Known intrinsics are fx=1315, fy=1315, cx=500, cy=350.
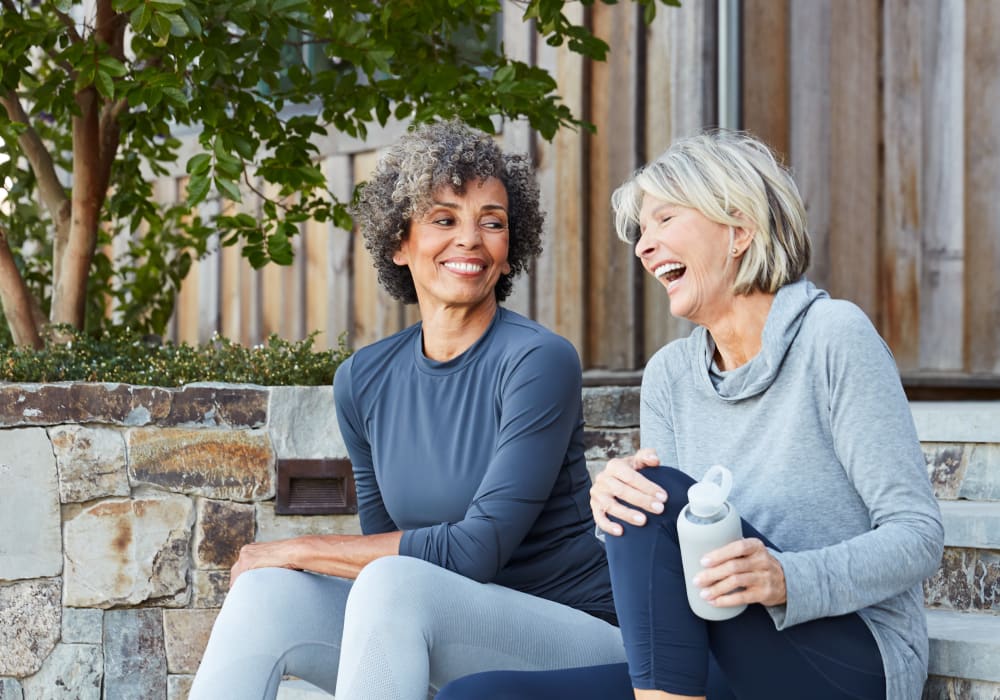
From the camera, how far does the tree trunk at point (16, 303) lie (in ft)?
12.0

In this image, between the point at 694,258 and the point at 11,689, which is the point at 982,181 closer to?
the point at 694,258

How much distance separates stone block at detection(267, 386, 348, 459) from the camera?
113 inches

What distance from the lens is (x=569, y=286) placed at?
15.2ft

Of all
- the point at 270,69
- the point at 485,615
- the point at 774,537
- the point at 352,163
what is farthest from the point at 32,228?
the point at 774,537

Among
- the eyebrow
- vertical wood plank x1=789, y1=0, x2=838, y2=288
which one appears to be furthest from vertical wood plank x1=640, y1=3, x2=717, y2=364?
the eyebrow

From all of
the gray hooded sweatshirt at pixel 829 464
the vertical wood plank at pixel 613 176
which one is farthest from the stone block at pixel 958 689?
the vertical wood plank at pixel 613 176

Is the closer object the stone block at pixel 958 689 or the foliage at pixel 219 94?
the stone block at pixel 958 689

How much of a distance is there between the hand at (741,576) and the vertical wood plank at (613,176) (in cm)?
284

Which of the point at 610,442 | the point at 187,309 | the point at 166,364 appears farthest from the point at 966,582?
the point at 187,309

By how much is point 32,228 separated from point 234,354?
4.63ft

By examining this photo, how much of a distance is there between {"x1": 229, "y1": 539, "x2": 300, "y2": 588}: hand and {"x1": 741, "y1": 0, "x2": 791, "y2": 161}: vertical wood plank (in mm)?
2634

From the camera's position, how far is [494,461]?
2.15 metres

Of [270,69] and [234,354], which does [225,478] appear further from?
[270,69]

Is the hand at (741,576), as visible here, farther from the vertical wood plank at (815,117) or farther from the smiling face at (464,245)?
the vertical wood plank at (815,117)
